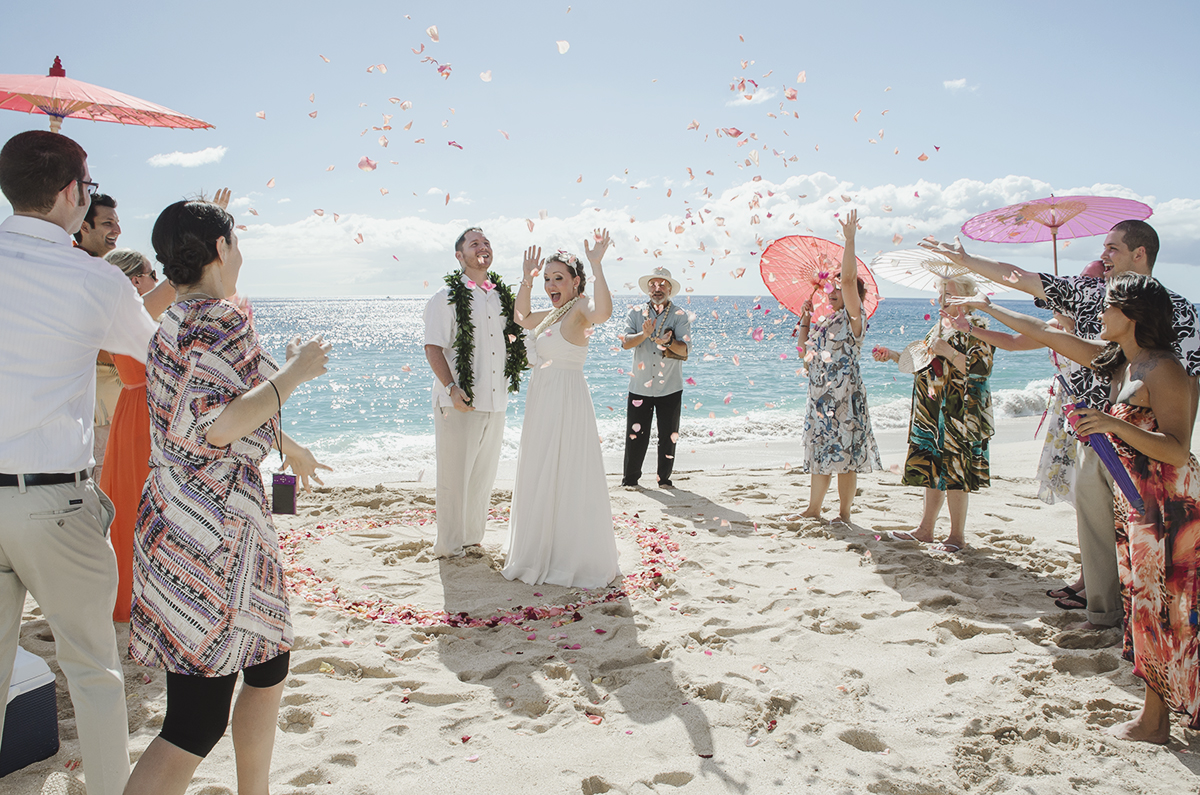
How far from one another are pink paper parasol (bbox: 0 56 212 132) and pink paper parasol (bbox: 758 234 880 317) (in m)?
4.69

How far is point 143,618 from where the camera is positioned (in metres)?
2.31

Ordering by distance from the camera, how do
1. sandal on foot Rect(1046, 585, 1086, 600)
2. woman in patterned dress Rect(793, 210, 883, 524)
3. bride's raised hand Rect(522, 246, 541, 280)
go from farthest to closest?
1. woman in patterned dress Rect(793, 210, 883, 524)
2. bride's raised hand Rect(522, 246, 541, 280)
3. sandal on foot Rect(1046, 585, 1086, 600)

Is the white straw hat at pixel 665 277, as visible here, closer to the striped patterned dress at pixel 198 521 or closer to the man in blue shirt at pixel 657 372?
the man in blue shirt at pixel 657 372

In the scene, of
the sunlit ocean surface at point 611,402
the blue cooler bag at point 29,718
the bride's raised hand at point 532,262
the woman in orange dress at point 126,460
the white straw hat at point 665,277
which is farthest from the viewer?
the sunlit ocean surface at point 611,402

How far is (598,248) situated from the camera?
15.7 ft

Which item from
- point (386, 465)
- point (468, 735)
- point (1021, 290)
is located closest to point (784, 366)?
point (386, 465)

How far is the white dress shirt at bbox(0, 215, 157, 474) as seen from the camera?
2297 mm

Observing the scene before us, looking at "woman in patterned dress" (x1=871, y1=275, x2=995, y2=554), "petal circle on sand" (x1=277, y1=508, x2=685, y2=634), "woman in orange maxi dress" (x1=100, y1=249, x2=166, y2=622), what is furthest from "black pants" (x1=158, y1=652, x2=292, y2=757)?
"woman in patterned dress" (x1=871, y1=275, x2=995, y2=554)

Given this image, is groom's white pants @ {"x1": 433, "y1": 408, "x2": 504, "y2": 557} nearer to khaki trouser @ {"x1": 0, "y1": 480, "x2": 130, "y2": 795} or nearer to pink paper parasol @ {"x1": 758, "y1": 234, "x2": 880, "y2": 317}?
pink paper parasol @ {"x1": 758, "y1": 234, "x2": 880, "y2": 317}

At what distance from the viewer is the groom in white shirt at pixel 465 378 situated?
564cm

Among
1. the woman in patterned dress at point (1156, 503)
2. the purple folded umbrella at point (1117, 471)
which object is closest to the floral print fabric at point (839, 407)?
the woman in patterned dress at point (1156, 503)

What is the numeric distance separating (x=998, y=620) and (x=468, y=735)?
10.5 ft

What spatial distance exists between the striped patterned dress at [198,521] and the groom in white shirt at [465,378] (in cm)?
325

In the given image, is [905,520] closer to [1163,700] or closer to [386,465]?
[1163,700]
